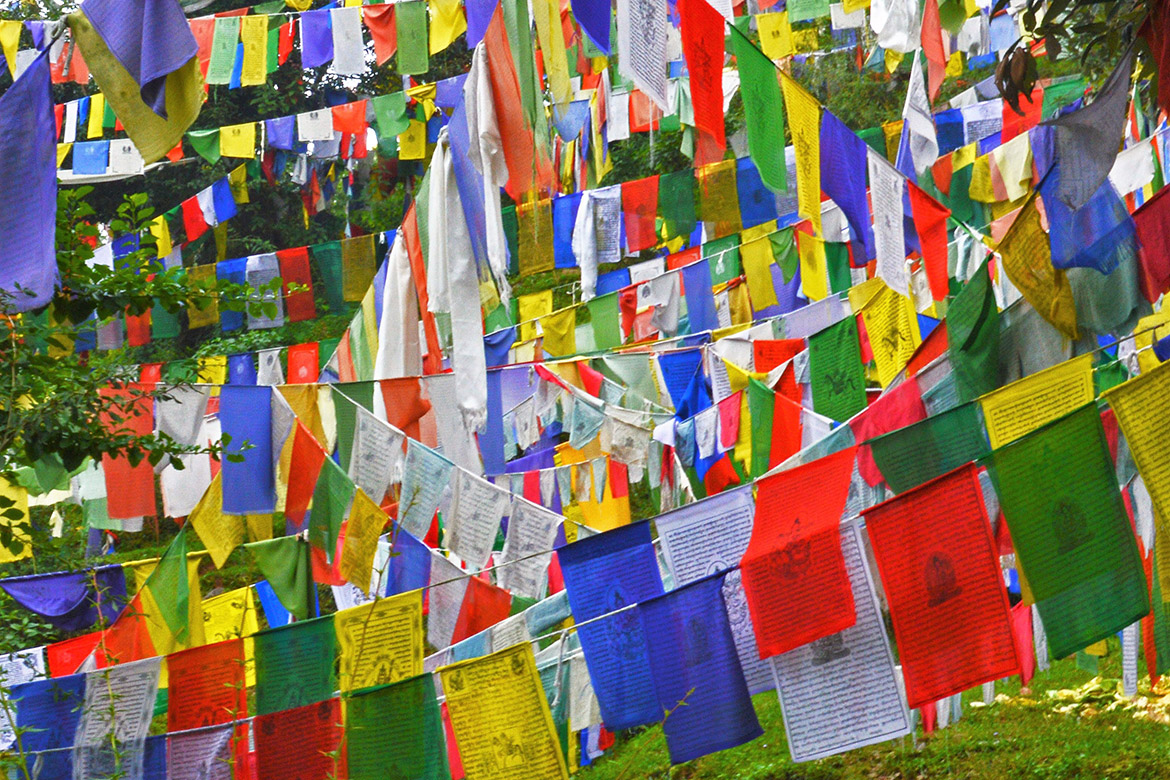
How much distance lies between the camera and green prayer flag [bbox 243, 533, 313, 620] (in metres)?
5.78

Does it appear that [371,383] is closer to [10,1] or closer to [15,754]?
[15,754]

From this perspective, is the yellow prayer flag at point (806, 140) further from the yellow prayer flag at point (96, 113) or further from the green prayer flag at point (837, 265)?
the yellow prayer flag at point (96, 113)

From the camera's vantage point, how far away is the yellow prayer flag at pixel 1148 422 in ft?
10.0

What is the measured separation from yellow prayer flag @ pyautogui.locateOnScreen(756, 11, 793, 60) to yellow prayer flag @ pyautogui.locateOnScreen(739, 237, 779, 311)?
1.68 metres

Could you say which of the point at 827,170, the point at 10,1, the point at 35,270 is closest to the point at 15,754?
the point at 35,270

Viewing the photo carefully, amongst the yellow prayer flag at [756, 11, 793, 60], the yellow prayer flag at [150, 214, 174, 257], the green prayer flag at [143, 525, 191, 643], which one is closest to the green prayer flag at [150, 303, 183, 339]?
the yellow prayer flag at [150, 214, 174, 257]

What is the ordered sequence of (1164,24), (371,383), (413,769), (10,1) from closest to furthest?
(1164,24), (413,769), (371,383), (10,1)

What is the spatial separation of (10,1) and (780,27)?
1281 centimetres

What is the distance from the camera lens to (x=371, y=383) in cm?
567

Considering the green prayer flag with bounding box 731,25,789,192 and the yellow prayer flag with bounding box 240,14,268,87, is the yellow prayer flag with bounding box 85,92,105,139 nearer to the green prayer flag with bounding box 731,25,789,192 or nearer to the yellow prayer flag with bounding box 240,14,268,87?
the yellow prayer flag with bounding box 240,14,268,87

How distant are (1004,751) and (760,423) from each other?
7.49 feet

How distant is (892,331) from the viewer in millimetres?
6414

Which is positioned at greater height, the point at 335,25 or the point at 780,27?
the point at 335,25

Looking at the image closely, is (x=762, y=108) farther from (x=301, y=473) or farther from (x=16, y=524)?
(x=16, y=524)
